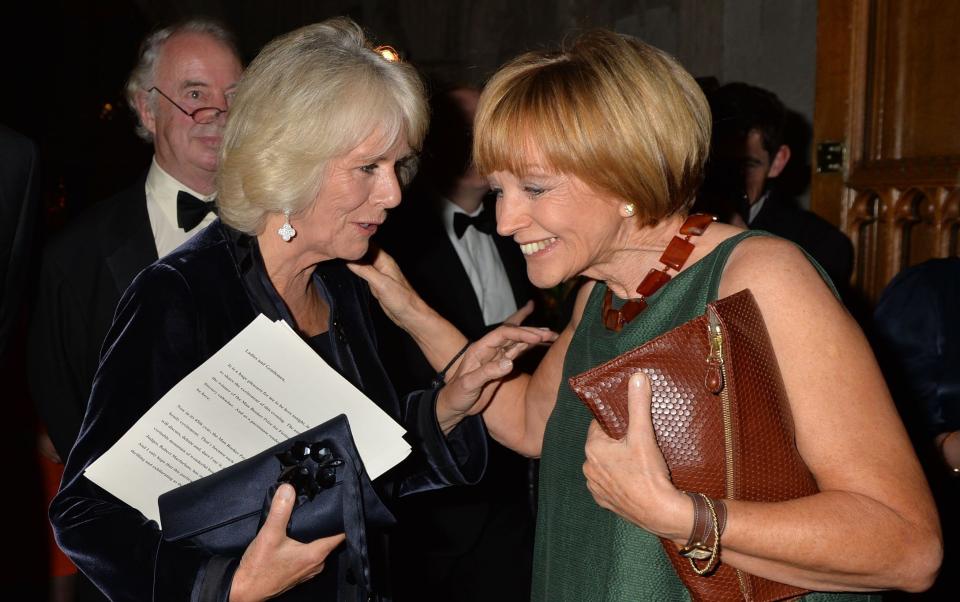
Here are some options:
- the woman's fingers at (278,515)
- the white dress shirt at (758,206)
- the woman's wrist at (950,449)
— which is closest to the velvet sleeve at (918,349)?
the woman's wrist at (950,449)

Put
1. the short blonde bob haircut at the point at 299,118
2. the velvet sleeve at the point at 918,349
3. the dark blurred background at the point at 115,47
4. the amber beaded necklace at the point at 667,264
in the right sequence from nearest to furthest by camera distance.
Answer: the amber beaded necklace at the point at 667,264 < the short blonde bob haircut at the point at 299,118 < the velvet sleeve at the point at 918,349 < the dark blurred background at the point at 115,47

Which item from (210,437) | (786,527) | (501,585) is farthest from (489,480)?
(786,527)

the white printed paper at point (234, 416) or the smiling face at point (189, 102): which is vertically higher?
the smiling face at point (189, 102)

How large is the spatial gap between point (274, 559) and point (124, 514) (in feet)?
1.01

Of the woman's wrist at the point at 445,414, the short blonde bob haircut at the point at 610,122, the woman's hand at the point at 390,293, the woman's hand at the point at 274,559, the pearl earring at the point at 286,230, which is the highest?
the short blonde bob haircut at the point at 610,122

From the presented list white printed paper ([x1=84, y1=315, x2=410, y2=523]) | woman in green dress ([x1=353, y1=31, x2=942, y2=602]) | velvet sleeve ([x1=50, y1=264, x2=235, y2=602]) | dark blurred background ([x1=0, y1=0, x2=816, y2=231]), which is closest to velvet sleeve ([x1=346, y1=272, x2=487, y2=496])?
woman in green dress ([x1=353, y1=31, x2=942, y2=602])

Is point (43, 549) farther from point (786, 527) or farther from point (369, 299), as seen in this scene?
point (786, 527)

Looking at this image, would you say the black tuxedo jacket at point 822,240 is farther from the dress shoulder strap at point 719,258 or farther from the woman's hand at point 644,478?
the woman's hand at point 644,478

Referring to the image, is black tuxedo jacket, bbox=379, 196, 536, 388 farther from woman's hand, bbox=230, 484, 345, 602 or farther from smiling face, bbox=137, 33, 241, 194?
woman's hand, bbox=230, 484, 345, 602

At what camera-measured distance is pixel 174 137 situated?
310cm

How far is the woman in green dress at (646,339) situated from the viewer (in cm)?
140

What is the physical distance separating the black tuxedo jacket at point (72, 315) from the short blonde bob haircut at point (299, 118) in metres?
0.85

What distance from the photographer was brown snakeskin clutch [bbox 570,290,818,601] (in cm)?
138

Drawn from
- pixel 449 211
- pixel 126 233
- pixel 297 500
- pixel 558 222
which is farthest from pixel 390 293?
pixel 449 211
